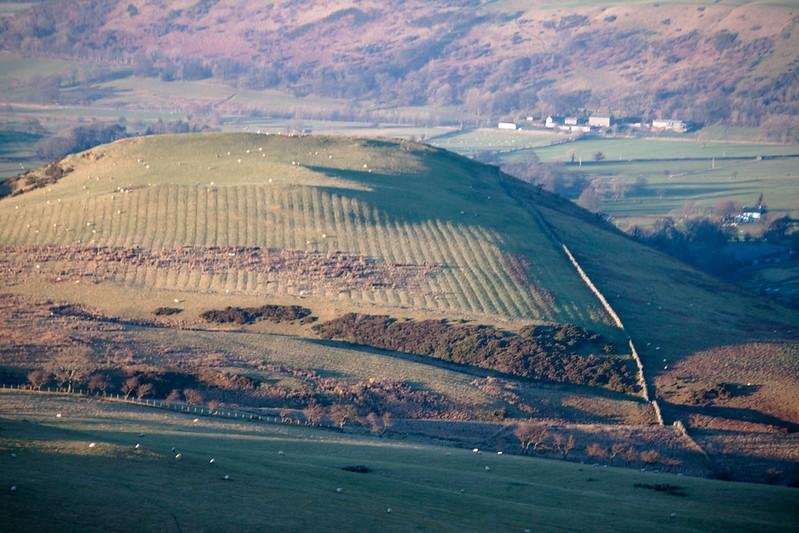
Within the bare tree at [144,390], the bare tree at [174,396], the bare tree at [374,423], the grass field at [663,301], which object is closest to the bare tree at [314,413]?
the bare tree at [374,423]

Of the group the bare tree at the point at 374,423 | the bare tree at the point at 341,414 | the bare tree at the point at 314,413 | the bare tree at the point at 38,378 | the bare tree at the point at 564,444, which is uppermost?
the bare tree at the point at 38,378

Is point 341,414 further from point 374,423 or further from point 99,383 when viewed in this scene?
point 99,383

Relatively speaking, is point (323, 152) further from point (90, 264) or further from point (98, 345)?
point (98, 345)

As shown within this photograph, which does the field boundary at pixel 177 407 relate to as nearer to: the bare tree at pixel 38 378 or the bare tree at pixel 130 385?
the bare tree at pixel 38 378

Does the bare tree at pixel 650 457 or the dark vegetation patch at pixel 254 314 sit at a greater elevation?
the dark vegetation patch at pixel 254 314

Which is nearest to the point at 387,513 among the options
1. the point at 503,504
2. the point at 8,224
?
the point at 503,504

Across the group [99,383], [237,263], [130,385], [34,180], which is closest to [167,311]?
[237,263]

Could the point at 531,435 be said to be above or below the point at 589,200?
below
